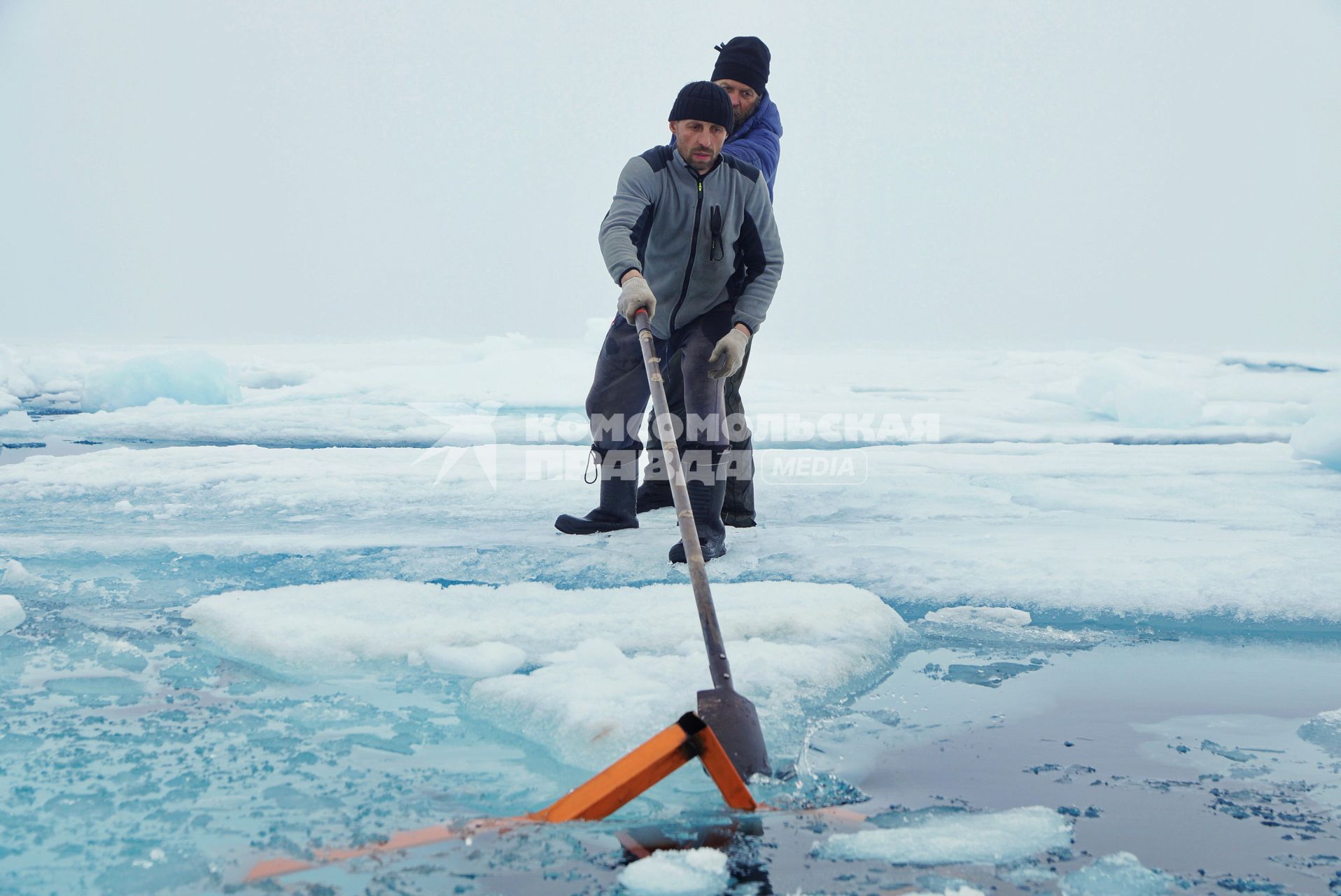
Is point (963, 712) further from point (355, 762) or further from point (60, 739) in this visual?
point (60, 739)

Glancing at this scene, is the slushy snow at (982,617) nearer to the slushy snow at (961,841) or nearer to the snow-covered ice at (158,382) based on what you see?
the slushy snow at (961,841)

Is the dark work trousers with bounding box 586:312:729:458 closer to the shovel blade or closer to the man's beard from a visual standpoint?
the man's beard

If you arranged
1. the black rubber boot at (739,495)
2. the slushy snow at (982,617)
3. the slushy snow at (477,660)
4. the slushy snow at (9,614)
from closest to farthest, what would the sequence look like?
the slushy snow at (477,660)
the slushy snow at (9,614)
the slushy snow at (982,617)
the black rubber boot at (739,495)

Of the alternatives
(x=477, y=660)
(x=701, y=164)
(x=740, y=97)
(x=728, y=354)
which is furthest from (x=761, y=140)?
(x=477, y=660)

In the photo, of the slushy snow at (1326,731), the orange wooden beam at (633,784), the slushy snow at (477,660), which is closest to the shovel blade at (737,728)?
the orange wooden beam at (633,784)

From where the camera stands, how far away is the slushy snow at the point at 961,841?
1636 mm

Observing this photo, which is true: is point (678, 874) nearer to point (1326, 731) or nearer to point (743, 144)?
point (1326, 731)

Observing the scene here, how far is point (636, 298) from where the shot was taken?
10.2 feet

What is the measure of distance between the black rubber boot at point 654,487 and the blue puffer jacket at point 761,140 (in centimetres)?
116

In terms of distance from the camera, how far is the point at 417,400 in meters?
10.6

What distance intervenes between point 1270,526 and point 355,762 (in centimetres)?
397

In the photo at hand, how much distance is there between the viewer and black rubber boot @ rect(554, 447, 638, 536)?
156 inches

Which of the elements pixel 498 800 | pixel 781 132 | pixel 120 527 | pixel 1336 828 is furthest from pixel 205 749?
pixel 781 132

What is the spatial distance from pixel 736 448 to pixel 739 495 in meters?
0.23
